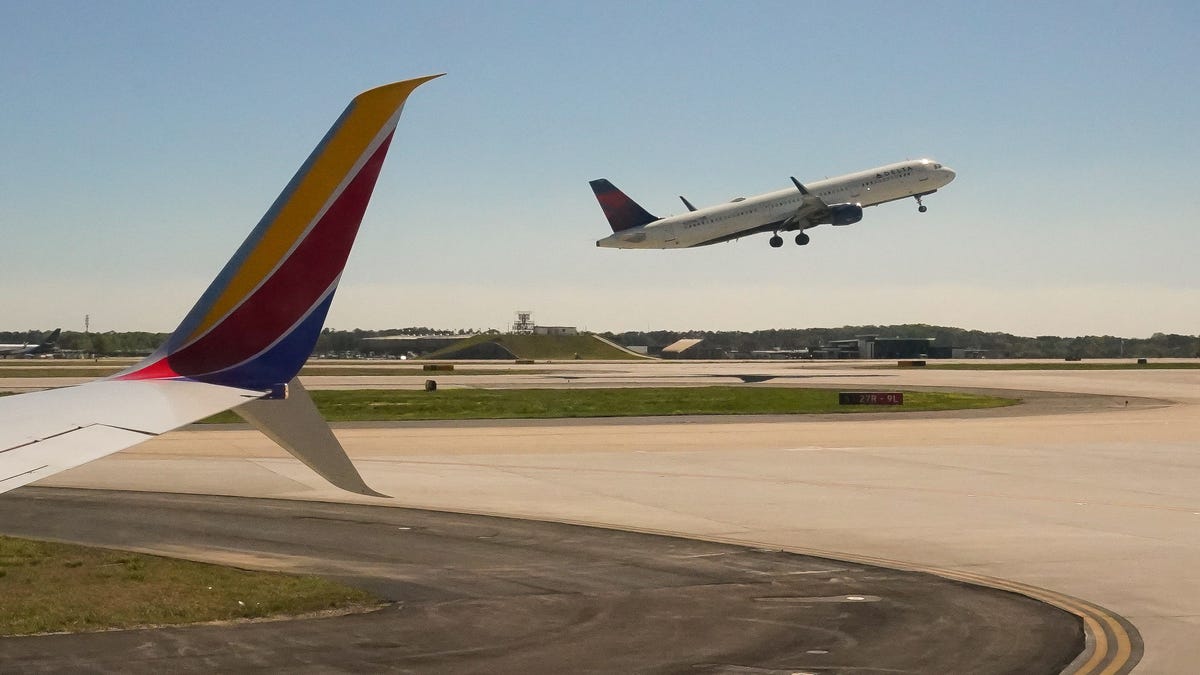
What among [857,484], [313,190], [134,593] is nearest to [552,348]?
[857,484]

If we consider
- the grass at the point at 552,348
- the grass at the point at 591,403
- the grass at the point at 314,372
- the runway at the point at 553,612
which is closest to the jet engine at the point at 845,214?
the grass at the point at 591,403

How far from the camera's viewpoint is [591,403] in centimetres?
6159

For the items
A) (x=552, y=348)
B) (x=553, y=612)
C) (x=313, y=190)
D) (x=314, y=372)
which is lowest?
(x=553, y=612)

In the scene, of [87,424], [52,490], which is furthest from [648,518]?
[87,424]

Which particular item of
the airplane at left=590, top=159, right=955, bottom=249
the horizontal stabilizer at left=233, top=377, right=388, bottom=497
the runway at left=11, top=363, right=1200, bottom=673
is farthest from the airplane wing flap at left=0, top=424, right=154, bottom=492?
the airplane at left=590, top=159, right=955, bottom=249

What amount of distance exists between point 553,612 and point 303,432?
7379 millimetres

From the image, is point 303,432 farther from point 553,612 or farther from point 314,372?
point 314,372

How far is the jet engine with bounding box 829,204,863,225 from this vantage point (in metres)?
94.4

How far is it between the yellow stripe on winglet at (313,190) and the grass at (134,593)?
711 cm

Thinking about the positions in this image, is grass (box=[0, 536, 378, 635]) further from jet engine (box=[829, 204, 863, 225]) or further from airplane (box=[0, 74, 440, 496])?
jet engine (box=[829, 204, 863, 225])

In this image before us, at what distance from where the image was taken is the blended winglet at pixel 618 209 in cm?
9644

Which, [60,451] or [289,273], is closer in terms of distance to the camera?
[60,451]

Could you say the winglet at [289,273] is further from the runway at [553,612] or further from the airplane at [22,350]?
the airplane at [22,350]

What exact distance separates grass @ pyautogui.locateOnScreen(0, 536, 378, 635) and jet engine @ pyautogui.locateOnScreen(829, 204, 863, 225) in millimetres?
80902
